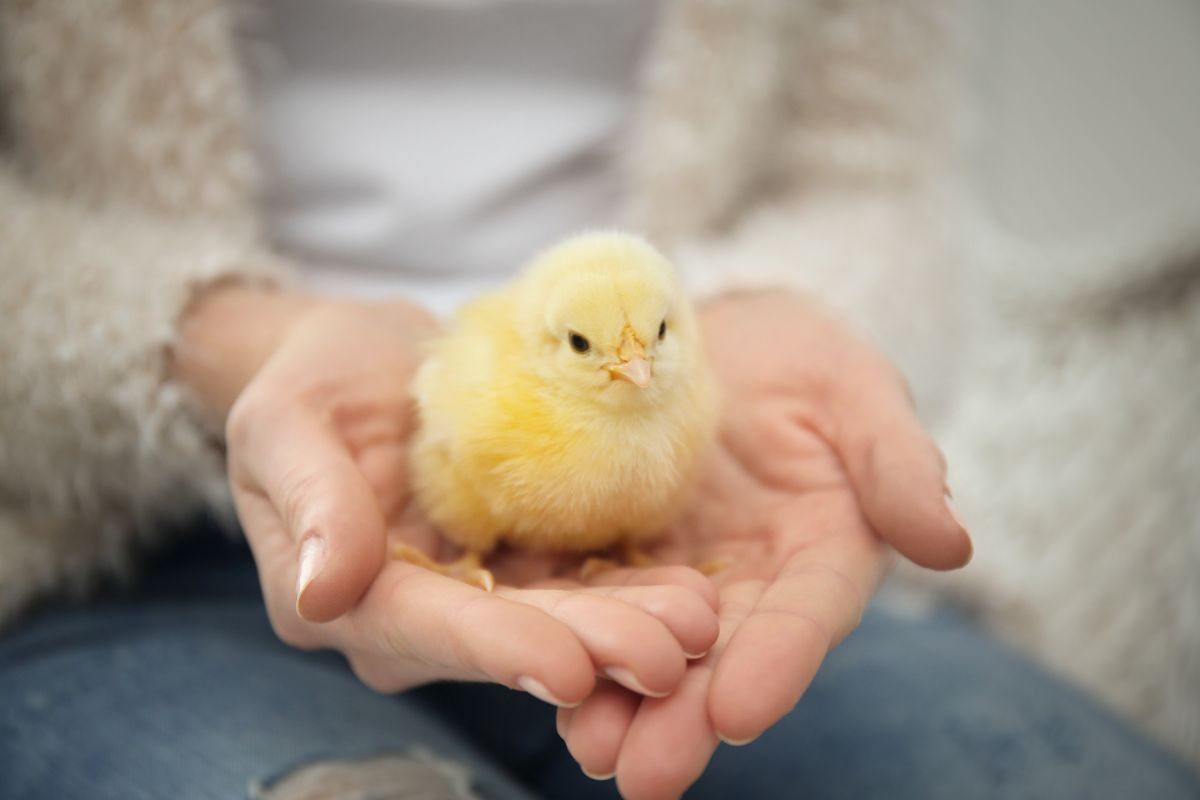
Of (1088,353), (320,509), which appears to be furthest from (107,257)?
(1088,353)

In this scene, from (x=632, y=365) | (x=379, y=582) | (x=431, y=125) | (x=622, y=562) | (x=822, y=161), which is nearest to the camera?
(x=379, y=582)

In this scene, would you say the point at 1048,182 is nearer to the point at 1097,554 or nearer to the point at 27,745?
the point at 1097,554

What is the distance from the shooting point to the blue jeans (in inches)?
40.3

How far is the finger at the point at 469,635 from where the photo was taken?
70 centimetres

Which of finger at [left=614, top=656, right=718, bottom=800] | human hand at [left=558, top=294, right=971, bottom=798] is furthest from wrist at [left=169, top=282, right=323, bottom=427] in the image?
finger at [left=614, top=656, right=718, bottom=800]

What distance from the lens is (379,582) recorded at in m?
0.81

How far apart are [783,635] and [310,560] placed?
0.43 m

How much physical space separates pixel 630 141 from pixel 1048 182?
6.03 ft

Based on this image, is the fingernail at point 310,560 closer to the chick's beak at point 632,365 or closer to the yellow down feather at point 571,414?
the yellow down feather at point 571,414

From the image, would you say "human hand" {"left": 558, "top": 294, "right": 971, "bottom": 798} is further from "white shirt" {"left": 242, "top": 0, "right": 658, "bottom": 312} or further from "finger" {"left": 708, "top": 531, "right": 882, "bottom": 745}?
"white shirt" {"left": 242, "top": 0, "right": 658, "bottom": 312}

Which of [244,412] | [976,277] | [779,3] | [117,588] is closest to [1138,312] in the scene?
[976,277]

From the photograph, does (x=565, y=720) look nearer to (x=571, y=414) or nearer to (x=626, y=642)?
(x=626, y=642)

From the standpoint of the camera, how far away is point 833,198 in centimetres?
186

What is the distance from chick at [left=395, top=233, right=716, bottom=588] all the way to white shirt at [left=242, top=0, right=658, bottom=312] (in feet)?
1.96
